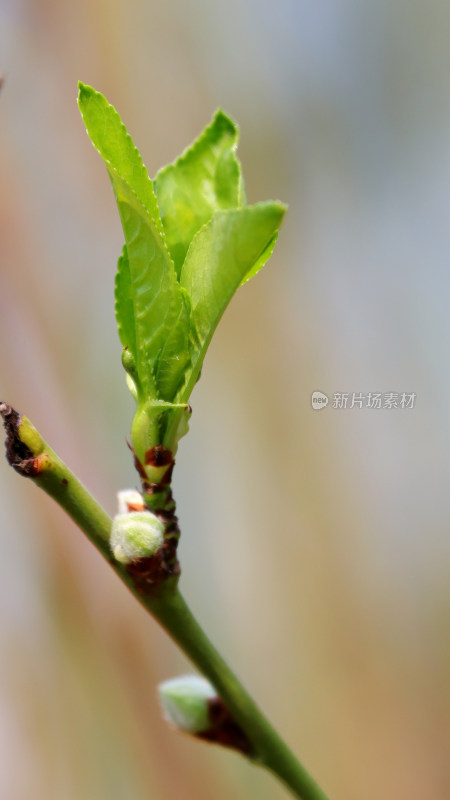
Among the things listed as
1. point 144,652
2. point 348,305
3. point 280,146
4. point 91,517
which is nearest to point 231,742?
point 91,517

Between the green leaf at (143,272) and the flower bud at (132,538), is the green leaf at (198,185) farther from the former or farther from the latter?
the flower bud at (132,538)

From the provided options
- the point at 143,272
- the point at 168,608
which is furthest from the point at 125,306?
the point at 168,608

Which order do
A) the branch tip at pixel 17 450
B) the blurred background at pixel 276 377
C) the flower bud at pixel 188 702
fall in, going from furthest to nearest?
the blurred background at pixel 276 377, the flower bud at pixel 188 702, the branch tip at pixel 17 450

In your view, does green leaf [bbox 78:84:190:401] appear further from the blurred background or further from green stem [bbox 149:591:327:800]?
the blurred background

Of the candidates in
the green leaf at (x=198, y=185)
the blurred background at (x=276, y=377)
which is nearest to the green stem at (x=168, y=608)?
the green leaf at (x=198, y=185)

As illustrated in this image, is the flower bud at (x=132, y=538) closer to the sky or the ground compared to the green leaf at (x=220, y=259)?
closer to the ground

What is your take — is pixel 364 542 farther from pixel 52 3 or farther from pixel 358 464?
pixel 52 3
